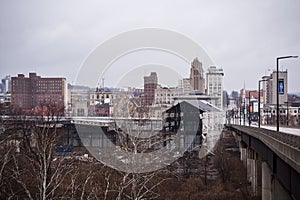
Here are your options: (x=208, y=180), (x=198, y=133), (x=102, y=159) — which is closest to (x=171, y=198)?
(x=102, y=159)

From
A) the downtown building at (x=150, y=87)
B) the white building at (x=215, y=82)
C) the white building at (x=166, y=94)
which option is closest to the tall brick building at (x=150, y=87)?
the downtown building at (x=150, y=87)

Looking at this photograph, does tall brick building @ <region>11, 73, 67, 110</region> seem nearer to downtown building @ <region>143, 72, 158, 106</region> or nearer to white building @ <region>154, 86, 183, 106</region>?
white building @ <region>154, 86, 183, 106</region>

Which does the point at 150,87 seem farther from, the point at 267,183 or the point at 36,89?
the point at 36,89

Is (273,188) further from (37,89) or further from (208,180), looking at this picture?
(37,89)

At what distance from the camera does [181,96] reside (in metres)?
37.7

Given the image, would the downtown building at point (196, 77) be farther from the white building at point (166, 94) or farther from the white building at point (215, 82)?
the white building at point (215, 82)

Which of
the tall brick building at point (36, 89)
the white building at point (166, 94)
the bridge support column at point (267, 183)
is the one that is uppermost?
the tall brick building at point (36, 89)

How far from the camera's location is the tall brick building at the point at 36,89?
70.0m

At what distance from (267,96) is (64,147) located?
6066cm

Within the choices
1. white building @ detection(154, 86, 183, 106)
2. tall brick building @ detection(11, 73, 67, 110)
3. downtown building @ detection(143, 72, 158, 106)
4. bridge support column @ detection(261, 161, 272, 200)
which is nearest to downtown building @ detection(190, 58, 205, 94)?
white building @ detection(154, 86, 183, 106)

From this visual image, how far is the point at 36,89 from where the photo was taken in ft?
249

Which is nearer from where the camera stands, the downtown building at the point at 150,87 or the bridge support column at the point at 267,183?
the bridge support column at the point at 267,183

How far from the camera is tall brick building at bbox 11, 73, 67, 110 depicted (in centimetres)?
7000

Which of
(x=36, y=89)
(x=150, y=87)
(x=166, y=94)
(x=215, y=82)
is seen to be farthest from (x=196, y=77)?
(x=36, y=89)
